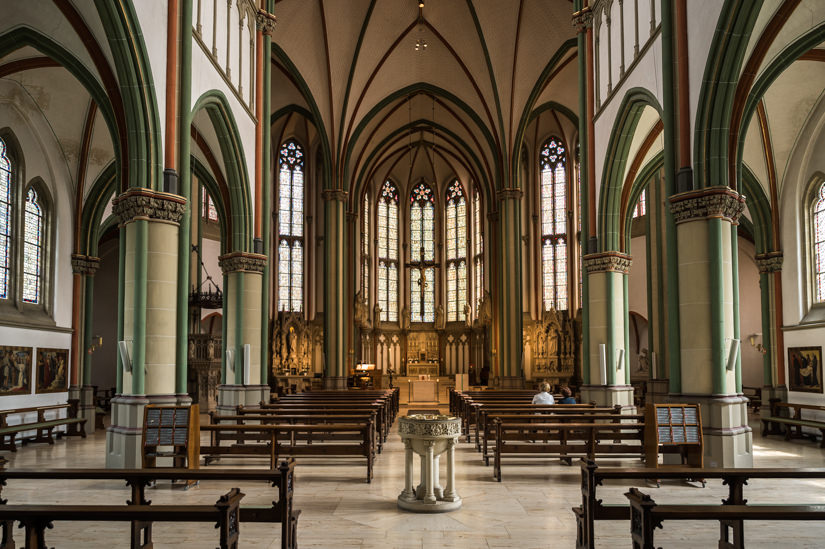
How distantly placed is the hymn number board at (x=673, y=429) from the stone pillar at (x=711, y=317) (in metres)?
0.75

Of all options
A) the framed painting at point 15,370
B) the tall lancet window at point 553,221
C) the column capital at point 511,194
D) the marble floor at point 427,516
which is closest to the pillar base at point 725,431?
the marble floor at point 427,516

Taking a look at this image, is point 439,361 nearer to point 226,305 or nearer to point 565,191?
point 565,191

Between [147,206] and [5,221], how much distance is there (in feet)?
30.5

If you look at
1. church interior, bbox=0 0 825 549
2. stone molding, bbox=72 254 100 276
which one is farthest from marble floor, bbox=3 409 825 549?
stone molding, bbox=72 254 100 276

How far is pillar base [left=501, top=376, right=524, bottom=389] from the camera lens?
91.6ft

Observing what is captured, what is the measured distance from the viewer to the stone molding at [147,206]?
10.8 meters

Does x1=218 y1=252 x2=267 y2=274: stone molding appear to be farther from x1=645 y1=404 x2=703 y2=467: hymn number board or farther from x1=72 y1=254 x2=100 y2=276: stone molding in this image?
x1=645 y1=404 x2=703 y2=467: hymn number board

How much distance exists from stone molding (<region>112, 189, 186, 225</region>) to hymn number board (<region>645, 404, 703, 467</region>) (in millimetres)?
8205

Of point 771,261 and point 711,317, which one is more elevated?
point 771,261

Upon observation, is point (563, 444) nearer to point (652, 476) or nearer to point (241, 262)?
point (652, 476)

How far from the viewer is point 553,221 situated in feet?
111

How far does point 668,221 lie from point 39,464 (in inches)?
490

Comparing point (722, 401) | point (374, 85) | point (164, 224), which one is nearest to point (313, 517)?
point (164, 224)

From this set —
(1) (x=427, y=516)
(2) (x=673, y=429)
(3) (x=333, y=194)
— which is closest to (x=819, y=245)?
(2) (x=673, y=429)
